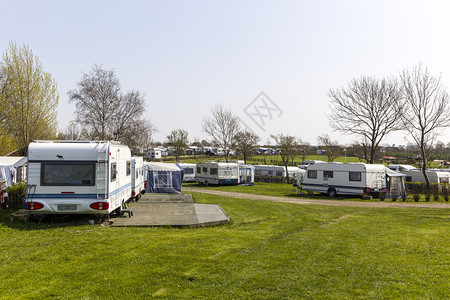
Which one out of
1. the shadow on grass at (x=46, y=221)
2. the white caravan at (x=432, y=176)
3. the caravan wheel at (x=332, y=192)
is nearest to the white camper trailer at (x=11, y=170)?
A: the shadow on grass at (x=46, y=221)

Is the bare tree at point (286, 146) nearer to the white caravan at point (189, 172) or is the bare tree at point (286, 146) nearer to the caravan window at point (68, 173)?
the white caravan at point (189, 172)

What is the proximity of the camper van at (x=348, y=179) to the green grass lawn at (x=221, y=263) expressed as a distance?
14.3 m

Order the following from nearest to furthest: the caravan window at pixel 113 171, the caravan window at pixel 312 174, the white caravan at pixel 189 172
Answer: the caravan window at pixel 113 171, the caravan window at pixel 312 174, the white caravan at pixel 189 172

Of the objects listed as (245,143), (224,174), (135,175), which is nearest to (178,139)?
(245,143)

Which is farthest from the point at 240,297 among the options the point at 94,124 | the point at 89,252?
the point at 94,124

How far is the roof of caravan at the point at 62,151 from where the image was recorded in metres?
10.6

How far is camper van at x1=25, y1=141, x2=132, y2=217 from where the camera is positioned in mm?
10508

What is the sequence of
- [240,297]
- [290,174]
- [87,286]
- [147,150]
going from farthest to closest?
[147,150] → [290,174] → [87,286] → [240,297]

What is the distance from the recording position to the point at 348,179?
25312 millimetres

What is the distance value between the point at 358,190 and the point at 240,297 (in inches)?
858

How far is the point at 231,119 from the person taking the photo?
46.7m

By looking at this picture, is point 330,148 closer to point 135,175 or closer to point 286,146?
point 286,146

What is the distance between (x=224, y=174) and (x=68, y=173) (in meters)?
24.1

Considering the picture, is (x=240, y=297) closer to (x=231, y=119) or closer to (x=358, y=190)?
(x=358, y=190)
